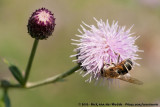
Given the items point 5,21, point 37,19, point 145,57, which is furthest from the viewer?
point 145,57

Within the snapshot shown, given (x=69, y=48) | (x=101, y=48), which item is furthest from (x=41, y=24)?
(x=69, y=48)

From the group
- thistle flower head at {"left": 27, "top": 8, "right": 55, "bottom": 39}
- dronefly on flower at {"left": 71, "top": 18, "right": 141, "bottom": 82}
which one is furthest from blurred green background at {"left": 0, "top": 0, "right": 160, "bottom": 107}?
dronefly on flower at {"left": 71, "top": 18, "right": 141, "bottom": 82}

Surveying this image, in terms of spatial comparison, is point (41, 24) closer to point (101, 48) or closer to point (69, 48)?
point (101, 48)

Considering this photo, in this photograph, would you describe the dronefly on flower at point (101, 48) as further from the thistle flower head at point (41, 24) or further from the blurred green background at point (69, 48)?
the blurred green background at point (69, 48)

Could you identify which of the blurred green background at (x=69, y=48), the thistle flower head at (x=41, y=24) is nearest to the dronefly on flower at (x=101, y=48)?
the thistle flower head at (x=41, y=24)

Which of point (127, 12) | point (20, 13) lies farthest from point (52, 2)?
point (127, 12)

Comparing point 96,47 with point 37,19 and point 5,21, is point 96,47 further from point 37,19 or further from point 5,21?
point 5,21
